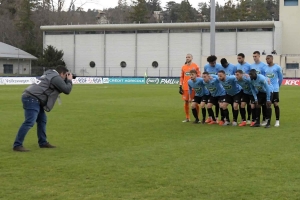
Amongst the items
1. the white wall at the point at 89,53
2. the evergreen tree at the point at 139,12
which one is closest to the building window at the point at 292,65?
the white wall at the point at 89,53

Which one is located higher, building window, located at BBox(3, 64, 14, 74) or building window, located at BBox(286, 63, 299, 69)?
building window, located at BBox(286, 63, 299, 69)

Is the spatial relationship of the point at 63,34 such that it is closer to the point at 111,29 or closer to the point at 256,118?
the point at 111,29

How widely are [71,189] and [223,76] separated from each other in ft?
26.8

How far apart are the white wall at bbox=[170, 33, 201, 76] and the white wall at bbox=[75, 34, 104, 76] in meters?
9.68

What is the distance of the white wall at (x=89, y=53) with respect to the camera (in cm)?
7381

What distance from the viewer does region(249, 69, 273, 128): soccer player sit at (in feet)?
46.3

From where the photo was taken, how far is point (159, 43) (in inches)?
2837

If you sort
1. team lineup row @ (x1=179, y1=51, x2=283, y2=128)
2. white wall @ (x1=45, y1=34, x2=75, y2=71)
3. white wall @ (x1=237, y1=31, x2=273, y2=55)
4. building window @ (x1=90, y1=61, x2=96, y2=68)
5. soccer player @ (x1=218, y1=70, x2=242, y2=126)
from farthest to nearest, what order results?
white wall @ (x1=45, y1=34, x2=75, y2=71) → building window @ (x1=90, y1=61, x2=96, y2=68) → white wall @ (x1=237, y1=31, x2=273, y2=55) → soccer player @ (x1=218, y1=70, x2=242, y2=126) → team lineup row @ (x1=179, y1=51, x2=283, y2=128)

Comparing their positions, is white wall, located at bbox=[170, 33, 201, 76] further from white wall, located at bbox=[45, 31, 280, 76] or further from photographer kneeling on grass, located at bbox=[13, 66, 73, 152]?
photographer kneeling on grass, located at bbox=[13, 66, 73, 152]

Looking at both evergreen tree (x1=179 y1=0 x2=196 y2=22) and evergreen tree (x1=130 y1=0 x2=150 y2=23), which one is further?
evergreen tree (x1=179 y1=0 x2=196 y2=22)

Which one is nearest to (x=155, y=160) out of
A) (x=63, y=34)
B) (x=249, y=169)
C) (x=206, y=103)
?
(x=249, y=169)

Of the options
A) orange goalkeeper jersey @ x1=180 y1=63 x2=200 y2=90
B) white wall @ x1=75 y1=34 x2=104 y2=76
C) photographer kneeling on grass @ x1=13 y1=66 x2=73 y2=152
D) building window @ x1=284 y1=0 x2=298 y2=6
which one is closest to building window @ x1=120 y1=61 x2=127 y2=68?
white wall @ x1=75 y1=34 x2=104 y2=76

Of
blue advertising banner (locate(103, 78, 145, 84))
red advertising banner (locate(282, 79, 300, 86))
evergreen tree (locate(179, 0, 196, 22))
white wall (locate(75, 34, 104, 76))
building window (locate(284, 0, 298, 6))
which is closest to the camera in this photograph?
red advertising banner (locate(282, 79, 300, 86))

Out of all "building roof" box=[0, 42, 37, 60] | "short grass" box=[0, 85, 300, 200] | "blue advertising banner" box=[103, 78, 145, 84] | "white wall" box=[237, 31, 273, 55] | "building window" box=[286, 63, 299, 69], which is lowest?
"short grass" box=[0, 85, 300, 200]
